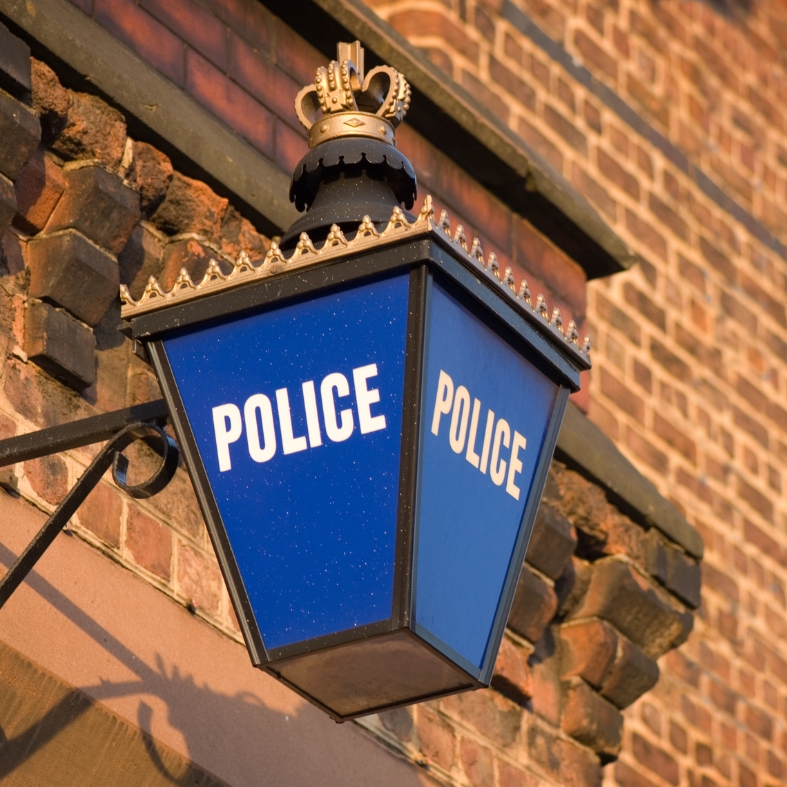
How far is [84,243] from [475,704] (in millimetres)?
1796

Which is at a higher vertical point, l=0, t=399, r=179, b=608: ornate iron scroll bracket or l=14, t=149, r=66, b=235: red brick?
l=14, t=149, r=66, b=235: red brick

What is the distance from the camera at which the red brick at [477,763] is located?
5345 millimetres

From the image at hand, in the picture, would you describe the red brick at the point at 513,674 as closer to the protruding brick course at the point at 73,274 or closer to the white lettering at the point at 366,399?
the protruding brick course at the point at 73,274

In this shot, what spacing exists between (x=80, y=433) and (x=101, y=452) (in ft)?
0.17

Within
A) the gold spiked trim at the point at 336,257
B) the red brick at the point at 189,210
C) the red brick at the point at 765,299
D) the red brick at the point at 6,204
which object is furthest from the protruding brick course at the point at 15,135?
→ the red brick at the point at 765,299

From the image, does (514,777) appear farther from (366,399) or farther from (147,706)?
(366,399)

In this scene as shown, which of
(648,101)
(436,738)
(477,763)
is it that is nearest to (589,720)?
(477,763)

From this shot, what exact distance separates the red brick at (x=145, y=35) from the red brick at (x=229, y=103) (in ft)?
0.14

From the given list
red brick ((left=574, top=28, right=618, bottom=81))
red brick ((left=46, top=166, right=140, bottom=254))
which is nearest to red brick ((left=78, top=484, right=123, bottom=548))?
red brick ((left=46, top=166, right=140, bottom=254))

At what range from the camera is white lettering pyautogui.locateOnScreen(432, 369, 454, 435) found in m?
3.19

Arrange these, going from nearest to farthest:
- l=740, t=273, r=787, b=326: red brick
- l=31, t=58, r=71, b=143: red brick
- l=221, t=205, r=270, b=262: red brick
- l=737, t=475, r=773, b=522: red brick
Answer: l=31, t=58, r=71, b=143: red brick
l=221, t=205, r=270, b=262: red brick
l=737, t=475, r=773, b=522: red brick
l=740, t=273, r=787, b=326: red brick

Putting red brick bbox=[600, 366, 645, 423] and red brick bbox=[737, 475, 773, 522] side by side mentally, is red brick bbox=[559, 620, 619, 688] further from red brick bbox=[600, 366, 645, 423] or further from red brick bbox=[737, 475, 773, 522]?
red brick bbox=[737, 475, 773, 522]

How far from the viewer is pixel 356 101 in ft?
12.7

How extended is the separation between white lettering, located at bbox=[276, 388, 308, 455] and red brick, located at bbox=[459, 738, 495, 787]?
2.31 metres
